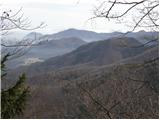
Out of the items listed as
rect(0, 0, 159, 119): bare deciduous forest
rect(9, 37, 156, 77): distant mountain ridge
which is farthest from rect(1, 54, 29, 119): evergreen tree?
rect(9, 37, 156, 77): distant mountain ridge

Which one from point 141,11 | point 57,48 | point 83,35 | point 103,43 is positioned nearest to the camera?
point 141,11

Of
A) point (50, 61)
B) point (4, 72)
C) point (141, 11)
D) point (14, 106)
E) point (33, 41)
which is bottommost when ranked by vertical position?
point (50, 61)

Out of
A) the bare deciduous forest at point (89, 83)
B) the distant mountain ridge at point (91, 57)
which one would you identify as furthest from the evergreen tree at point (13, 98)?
the distant mountain ridge at point (91, 57)

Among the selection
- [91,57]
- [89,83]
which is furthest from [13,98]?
[91,57]

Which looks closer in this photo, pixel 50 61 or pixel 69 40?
pixel 50 61

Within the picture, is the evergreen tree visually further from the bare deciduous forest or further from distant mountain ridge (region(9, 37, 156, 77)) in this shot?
distant mountain ridge (region(9, 37, 156, 77))

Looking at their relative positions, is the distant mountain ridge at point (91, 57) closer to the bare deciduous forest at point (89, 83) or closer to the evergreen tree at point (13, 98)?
the bare deciduous forest at point (89, 83)

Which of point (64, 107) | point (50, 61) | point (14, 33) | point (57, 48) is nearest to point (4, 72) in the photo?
point (14, 33)

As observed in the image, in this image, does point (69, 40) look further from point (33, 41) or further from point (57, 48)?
point (33, 41)

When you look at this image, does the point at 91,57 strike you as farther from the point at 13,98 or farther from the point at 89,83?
the point at 13,98

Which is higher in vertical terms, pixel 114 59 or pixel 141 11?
pixel 141 11
